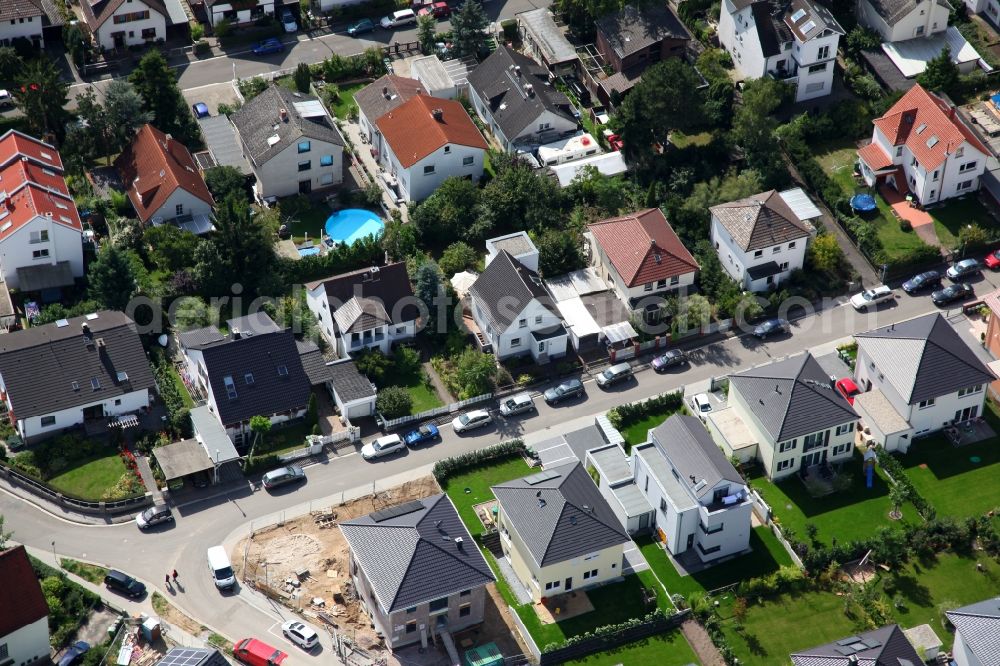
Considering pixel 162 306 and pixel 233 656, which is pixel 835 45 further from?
pixel 233 656

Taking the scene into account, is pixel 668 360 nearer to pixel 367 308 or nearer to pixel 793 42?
pixel 367 308

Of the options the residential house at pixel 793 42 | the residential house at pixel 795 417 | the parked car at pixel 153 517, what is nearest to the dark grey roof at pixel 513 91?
the residential house at pixel 793 42

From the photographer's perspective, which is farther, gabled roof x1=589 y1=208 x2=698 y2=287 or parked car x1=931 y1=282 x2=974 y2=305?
parked car x1=931 y1=282 x2=974 y2=305

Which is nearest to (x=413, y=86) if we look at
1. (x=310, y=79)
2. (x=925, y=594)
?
(x=310, y=79)

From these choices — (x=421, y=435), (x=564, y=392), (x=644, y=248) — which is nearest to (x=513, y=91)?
(x=644, y=248)

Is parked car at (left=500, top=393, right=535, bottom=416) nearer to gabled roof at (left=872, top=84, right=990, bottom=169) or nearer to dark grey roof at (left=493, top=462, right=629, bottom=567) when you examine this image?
dark grey roof at (left=493, top=462, right=629, bottom=567)

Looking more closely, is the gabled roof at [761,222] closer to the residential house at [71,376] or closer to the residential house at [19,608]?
the residential house at [71,376]

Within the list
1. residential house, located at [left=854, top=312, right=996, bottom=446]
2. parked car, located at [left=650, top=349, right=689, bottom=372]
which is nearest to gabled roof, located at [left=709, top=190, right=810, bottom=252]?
parked car, located at [left=650, top=349, right=689, bottom=372]
